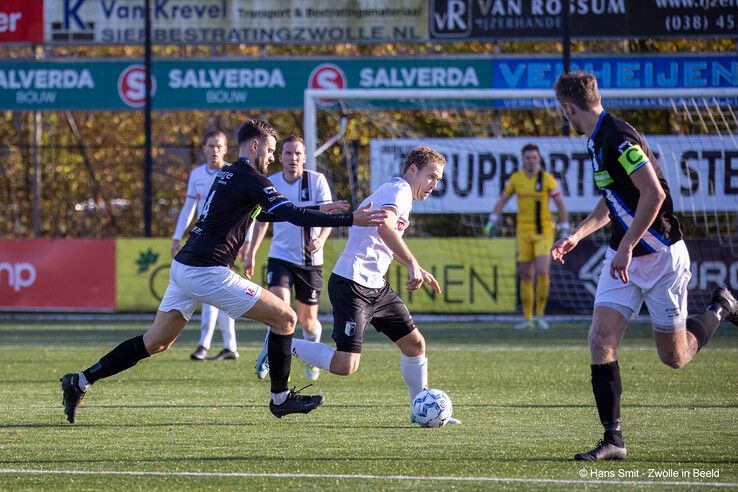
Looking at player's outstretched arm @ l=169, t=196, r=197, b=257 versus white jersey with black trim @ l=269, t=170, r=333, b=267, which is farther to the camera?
player's outstretched arm @ l=169, t=196, r=197, b=257

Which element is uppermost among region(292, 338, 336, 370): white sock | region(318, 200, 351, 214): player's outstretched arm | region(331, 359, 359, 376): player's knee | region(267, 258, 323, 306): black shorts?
region(318, 200, 351, 214): player's outstretched arm

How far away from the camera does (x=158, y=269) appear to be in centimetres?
1845

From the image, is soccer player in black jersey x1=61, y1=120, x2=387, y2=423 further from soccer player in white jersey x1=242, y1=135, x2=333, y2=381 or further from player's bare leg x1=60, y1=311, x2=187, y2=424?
soccer player in white jersey x1=242, y1=135, x2=333, y2=381

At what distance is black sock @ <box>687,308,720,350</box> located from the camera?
7129 millimetres

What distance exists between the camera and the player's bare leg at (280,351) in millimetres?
Answer: 7762

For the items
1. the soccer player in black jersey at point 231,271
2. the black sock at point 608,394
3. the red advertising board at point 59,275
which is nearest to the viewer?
the black sock at point 608,394

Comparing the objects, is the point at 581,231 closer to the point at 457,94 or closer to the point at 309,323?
the point at 309,323

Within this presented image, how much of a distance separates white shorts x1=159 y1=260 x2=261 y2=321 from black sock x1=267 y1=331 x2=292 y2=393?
407 millimetres

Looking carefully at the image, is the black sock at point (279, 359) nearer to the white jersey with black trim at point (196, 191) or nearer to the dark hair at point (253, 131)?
the dark hair at point (253, 131)

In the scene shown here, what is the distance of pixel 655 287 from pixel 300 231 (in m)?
4.37

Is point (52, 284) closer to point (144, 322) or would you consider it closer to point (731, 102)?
point (144, 322)

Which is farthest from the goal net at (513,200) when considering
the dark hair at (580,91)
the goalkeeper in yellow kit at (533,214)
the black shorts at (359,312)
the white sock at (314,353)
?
the dark hair at (580,91)

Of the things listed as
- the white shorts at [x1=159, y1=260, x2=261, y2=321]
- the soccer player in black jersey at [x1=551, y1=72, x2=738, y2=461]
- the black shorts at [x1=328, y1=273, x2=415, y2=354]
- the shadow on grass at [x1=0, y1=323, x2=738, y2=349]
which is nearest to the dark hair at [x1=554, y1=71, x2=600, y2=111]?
the soccer player in black jersey at [x1=551, y1=72, x2=738, y2=461]

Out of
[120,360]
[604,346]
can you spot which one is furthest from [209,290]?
[604,346]
